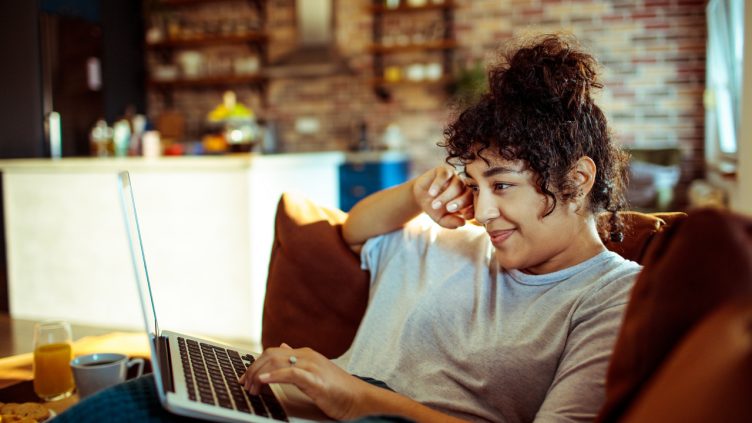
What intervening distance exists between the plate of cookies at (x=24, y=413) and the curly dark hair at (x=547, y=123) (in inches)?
34.9

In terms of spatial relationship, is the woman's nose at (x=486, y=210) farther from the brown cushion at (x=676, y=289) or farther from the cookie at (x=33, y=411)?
the cookie at (x=33, y=411)

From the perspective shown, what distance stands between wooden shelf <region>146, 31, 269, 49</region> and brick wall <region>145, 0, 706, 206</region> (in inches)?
6.9

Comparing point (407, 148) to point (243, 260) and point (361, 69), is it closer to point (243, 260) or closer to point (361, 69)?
point (361, 69)

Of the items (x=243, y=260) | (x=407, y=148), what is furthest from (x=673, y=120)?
Answer: (x=243, y=260)

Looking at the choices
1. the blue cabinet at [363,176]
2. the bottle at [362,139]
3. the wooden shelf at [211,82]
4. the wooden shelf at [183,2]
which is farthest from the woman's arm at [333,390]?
the wooden shelf at [183,2]

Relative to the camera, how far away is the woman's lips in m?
1.24

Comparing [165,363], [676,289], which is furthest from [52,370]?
[676,289]

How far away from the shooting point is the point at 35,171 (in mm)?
3744

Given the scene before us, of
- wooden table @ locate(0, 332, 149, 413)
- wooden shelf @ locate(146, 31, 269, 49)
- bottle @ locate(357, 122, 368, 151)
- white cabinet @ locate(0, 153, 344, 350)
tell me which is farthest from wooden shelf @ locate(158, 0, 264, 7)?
wooden table @ locate(0, 332, 149, 413)

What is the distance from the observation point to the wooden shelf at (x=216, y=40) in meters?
5.86

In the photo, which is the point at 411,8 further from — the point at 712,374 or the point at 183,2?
the point at 712,374

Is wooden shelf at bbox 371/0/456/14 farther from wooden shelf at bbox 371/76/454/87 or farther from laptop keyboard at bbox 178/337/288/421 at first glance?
laptop keyboard at bbox 178/337/288/421

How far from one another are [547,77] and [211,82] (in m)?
5.20

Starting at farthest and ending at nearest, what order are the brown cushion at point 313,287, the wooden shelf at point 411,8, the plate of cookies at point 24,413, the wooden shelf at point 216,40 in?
1. the wooden shelf at point 216,40
2. the wooden shelf at point 411,8
3. the brown cushion at point 313,287
4. the plate of cookies at point 24,413
